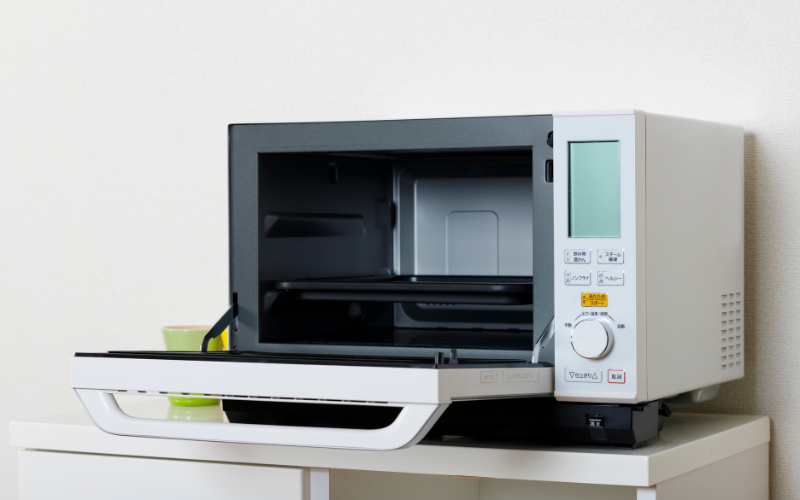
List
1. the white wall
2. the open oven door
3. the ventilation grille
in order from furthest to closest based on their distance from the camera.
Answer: the white wall → the ventilation grille → the open oven door

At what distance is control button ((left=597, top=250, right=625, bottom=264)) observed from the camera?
87 cm

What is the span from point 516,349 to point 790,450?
18.2 inches

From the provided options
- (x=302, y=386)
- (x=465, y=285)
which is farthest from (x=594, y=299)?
(x=302, y=386)

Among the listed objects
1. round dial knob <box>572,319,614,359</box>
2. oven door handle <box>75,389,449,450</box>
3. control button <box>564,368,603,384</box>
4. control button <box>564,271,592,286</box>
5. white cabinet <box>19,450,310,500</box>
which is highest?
control button <box>564,271,592,286</box>

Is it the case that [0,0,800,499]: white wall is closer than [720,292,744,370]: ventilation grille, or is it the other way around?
[720,292,744,370]: ventilation grille

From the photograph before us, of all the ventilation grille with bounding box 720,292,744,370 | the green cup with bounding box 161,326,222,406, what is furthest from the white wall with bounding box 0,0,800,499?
the green cup with bounding box 161,326,222,406

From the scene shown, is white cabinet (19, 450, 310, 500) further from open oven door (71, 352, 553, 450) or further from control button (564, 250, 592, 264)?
control button (564, 250, 592, 264)

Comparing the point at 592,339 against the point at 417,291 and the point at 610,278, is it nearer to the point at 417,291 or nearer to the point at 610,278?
the point at 610,278

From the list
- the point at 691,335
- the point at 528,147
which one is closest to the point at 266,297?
the point at 528,147

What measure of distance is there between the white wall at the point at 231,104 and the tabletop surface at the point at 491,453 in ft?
0.64

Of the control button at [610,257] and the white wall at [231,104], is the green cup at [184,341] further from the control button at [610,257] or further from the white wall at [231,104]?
the control button at [610,257]

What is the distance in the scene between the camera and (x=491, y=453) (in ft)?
3.11

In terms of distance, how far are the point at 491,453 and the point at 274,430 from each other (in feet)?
0.75

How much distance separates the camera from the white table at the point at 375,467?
3.03ft
